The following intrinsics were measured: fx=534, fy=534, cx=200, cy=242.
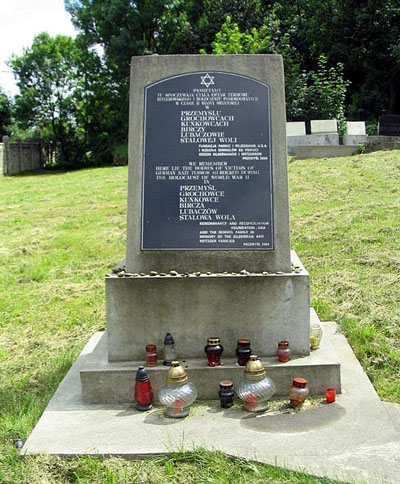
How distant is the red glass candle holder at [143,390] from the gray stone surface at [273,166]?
2.75 feet

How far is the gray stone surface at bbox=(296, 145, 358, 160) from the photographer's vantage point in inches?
546

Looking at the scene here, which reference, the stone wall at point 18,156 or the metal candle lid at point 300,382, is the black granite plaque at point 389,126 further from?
the stone wall at point 18,156

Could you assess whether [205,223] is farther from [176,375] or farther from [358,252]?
[358,252]

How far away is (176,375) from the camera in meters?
3.54

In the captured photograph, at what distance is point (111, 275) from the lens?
4.04 meters

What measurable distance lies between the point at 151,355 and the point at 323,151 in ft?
36.4

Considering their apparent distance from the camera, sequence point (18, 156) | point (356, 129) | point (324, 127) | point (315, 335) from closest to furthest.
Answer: point (315, 335) → point (324, 127) → point (356, 129) → point (18, 156)

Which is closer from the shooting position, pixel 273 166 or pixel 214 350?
pixel 214 350

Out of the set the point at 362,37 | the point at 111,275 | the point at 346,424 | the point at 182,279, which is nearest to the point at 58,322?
the point at 111,275

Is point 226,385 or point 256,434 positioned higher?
point 226,385

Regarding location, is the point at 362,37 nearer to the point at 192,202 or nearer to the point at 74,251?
the point at 74,251

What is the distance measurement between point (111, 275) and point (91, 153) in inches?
1136

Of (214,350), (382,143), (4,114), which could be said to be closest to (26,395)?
(214,350)

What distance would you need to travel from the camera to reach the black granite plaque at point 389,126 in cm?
1725
